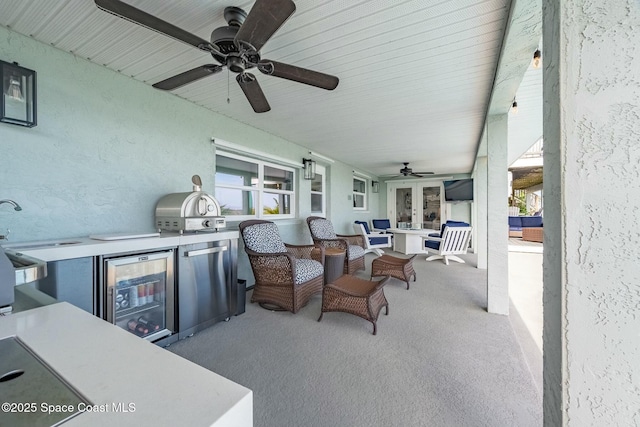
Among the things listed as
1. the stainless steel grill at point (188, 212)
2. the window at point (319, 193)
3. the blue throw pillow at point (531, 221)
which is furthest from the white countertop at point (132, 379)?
the blue throw pillow at point (531, 221)

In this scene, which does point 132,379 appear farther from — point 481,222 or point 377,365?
point 481,222

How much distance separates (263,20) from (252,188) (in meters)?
2.82

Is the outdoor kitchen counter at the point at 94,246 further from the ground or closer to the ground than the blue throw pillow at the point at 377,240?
further from the ground

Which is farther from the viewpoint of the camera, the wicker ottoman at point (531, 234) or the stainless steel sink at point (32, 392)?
the wicker ottoman at point (531, 234)

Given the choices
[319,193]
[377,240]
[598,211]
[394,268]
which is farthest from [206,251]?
[377,240]

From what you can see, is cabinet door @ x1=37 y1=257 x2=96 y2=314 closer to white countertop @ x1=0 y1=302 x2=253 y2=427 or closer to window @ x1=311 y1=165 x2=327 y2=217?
white countertop @ x1=0 y1=302 x2=253 y2=427

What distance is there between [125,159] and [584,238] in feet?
10.1

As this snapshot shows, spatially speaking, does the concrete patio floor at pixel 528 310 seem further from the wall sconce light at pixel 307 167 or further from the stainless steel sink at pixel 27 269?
the wall sconce light at pixel 307 167

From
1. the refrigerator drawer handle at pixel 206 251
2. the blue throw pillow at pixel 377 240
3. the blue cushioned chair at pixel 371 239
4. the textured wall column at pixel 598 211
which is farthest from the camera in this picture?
the blue throw pillow at pixel 377 240

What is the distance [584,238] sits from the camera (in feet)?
2.42

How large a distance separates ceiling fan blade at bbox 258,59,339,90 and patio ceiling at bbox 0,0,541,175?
0.28 metres

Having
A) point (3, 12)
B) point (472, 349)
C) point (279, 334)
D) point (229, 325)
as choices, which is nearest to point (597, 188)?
point (472, 349)

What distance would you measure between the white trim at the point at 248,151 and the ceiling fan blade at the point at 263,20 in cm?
196

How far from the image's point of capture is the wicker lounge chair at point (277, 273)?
278 cm
